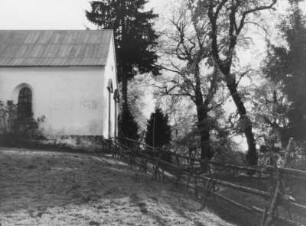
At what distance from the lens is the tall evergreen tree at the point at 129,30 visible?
1358 inches

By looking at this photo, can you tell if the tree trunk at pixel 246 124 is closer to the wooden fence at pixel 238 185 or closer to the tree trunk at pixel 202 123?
the tree trunk at pixel 202 123

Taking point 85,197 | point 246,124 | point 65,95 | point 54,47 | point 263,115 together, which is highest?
point 54,47

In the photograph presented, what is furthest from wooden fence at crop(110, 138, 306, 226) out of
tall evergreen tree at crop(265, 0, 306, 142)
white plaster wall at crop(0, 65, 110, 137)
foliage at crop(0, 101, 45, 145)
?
foliage at crop(0, 101, 45, 145)

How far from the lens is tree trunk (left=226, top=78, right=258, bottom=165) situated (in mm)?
25562

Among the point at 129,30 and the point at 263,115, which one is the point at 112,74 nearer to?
the point at 129,30

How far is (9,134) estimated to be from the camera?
23078 mm

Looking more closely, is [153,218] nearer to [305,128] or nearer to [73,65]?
[305,128]

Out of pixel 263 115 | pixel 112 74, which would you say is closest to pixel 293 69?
pixel 263 115

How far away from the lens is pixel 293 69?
58.6 feet

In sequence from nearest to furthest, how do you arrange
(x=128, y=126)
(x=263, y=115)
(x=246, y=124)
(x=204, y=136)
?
(x=246, y=124) < (x=263, y=115) < (x=204, y=136) < (x=128, y=126)

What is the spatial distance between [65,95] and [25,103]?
90.2 inches

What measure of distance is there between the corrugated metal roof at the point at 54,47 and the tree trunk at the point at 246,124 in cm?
783

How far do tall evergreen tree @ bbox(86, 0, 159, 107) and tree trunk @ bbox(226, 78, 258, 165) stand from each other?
9.27 metres

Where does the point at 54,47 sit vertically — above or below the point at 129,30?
below
